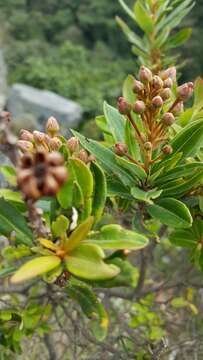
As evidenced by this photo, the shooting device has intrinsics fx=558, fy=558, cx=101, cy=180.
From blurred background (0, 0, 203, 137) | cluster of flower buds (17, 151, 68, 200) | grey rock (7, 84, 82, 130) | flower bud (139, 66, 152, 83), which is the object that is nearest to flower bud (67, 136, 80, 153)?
flower bud (139, 66, 152, 83)

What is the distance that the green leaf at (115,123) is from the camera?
695 millimetres

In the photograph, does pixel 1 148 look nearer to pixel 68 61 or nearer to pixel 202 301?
pixel 202 301

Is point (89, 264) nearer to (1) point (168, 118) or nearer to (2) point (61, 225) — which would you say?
(2) point (61, 225)

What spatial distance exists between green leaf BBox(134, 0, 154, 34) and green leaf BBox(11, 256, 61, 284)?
0.70 meters

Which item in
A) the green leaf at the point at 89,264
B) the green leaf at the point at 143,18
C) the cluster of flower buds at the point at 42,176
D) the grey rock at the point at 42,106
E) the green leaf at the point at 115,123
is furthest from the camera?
the grey rock at the point at 42,106

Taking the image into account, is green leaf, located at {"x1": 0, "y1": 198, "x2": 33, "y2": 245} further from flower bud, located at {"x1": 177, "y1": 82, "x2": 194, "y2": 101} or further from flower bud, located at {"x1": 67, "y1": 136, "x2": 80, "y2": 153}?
flower bud, located at {"x1": 177, "y1": 82, "x2": 194, "y2": 101}

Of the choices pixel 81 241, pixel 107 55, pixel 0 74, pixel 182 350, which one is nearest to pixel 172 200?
pixel 81 241

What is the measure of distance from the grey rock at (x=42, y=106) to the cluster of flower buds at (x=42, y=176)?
606 centimetres

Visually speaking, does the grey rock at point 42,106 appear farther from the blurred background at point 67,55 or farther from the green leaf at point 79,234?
the green leaf at point 79,234

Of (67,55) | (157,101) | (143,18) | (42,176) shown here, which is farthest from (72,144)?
(67,55)

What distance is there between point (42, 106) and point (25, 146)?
242 inches

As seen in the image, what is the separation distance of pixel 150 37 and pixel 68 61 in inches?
274

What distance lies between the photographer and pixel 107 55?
26.6ft

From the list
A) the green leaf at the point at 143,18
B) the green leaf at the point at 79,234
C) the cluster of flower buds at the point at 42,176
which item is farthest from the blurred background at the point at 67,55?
the cluster of flower buds at the point at 42,176
